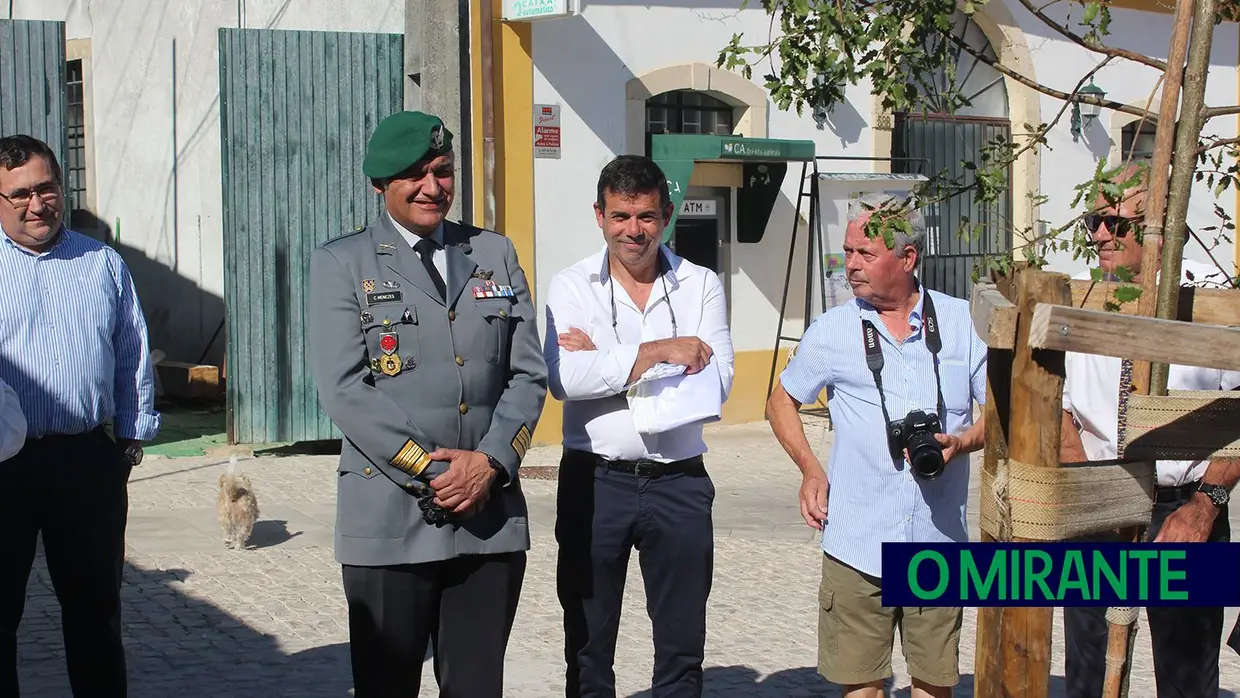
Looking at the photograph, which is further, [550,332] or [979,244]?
[979,244]

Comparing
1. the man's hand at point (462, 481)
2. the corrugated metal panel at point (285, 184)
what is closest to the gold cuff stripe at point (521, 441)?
the man's hand at point (462, 481)

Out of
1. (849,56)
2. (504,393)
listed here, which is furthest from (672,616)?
(849,56)

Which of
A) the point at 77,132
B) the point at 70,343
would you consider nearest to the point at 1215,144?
the point at 70,343

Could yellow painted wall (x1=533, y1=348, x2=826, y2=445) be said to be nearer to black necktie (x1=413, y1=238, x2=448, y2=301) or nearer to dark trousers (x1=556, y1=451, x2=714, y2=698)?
dark trousers (x1=556, y1=451, x2=714, y2=698)

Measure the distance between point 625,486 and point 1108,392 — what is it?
61.5 inches

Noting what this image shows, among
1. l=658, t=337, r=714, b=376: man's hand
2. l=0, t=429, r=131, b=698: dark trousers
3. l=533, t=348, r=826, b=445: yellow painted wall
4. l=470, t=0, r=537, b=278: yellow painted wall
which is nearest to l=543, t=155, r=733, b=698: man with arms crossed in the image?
l=658, t=337, r=714, b=376: man's hand

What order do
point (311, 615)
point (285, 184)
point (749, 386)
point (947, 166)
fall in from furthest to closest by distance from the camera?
1. point (947, 166)
2. point (749, 386)
3. point (285, 184)
4. point (311, 615)

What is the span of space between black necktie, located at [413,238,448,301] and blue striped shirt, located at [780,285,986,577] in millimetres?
1274

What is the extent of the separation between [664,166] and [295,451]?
3.99m

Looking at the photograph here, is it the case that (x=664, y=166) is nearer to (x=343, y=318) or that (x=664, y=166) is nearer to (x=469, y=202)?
(x=469, y=202)

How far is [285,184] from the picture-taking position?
11836 mm

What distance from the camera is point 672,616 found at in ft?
15.0

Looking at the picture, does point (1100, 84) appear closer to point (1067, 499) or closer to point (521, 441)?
point (521, 441)

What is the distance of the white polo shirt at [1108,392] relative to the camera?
443 centimetres
